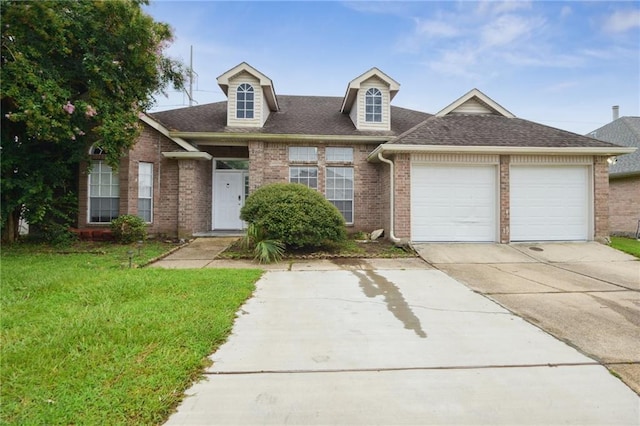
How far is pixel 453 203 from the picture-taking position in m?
9.68

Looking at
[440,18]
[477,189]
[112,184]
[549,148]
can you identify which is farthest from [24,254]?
[549,148]

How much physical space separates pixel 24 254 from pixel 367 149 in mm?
10652

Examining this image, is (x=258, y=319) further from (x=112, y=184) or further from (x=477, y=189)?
(x=112, y=184)

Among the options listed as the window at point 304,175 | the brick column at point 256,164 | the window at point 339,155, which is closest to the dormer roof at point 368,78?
the window at point 339,155

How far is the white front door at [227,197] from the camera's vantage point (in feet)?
40.2

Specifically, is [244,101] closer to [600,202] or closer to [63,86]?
[63,86]

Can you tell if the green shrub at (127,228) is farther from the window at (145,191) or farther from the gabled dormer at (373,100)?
the gabled dormer at (373,100)

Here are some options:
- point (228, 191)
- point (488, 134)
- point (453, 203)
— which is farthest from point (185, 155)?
point (488, 134)

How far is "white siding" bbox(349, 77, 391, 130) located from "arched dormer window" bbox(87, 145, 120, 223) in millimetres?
8904

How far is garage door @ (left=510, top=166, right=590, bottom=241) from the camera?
9.73 m

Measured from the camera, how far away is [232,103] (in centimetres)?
1175

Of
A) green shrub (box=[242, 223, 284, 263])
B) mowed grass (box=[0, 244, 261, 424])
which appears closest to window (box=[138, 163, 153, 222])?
green shrub (box=[242, 223, 284, 263])

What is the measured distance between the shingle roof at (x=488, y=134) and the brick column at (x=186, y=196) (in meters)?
6.85

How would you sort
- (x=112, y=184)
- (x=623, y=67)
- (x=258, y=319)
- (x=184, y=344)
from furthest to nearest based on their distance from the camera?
(x=623, y=67) < (x=112, y=184) < (x=258, y=319) < (x=184, y=344)
